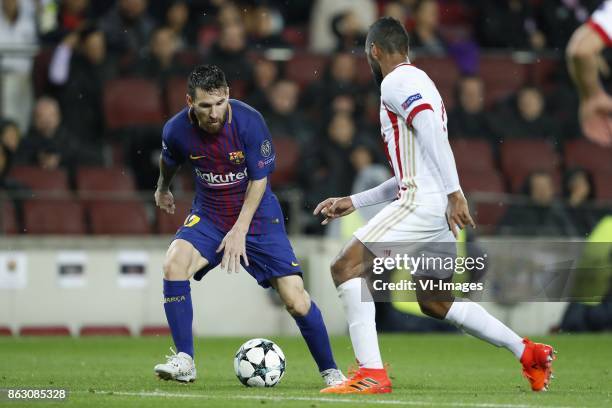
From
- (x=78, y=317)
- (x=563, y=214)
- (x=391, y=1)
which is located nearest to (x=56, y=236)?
(x=78, y=317)

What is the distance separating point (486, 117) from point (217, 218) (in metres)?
8.57

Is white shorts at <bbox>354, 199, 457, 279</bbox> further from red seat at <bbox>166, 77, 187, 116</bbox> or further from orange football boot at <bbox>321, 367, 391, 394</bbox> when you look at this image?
red seat at <bbox>166, 77, 187, 116</bbox>

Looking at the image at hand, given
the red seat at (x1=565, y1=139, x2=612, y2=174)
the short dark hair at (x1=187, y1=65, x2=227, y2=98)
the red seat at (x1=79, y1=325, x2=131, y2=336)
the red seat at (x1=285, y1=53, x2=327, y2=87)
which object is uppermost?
the red seat at (x1=285, y1=53, x2=327, y2=87)

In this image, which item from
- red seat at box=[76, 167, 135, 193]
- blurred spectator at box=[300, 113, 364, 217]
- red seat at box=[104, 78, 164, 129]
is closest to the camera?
red seat at box=[76, 167, 135, 193]

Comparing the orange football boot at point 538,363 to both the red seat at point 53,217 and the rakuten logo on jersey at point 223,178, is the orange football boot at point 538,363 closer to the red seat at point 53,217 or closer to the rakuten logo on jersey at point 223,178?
the rakuten logo on jersey at point 223,178

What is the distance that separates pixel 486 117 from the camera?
16.3 meters

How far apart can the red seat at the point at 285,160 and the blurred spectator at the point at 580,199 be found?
10.2 feet

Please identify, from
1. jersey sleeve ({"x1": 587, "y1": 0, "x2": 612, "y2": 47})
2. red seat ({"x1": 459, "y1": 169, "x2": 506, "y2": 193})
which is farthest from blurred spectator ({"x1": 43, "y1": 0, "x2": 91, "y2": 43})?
jersey sleeve ({"x1": 587, "y1": 0, "x2": 612, "y2": 47})

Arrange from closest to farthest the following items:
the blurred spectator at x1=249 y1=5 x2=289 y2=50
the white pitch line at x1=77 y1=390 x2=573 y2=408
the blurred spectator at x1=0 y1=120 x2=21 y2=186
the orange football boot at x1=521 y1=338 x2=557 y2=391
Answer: the white pitch line at x1=77 y1=390 x2=573 y2=408 → the orange football boot at x1=521 y1=338 x2=557 y2=391 → the blurred spectator at x1=0 y1=120 x2=21 y2=186 → the blurred spectator at x1=249 y1=5 x2=289 y2=50

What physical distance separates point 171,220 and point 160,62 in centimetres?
253

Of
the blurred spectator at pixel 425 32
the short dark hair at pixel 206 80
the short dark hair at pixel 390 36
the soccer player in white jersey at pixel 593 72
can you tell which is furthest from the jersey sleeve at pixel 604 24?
the blurred spectator at pixel 425 32

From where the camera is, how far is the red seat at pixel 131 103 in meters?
15.2

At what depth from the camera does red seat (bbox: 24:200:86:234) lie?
1356cm

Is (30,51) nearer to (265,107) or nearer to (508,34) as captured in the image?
(265,107)
